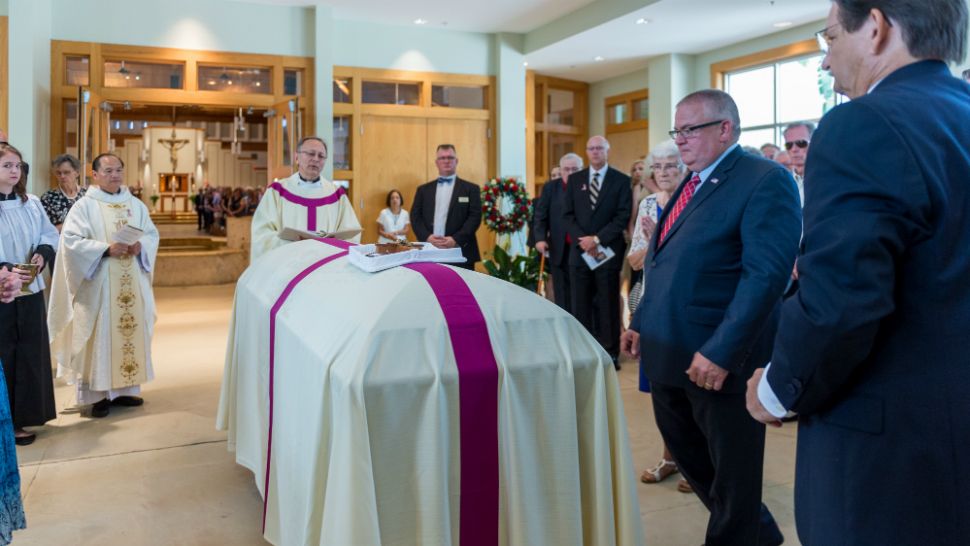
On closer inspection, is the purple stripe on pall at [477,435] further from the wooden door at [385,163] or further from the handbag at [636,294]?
the wooden door at [385,163]

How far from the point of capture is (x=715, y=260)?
224 cm

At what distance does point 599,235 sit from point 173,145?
18466 mm

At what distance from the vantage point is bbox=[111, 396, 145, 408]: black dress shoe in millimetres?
4770

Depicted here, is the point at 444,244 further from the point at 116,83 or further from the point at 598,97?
the point at 598,97

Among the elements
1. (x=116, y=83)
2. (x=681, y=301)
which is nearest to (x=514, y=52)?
(x=116, y=83)

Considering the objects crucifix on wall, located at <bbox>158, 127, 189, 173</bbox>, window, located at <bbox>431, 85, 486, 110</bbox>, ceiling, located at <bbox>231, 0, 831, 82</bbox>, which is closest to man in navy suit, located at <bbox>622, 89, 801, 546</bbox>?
ceiling, located at <bbox>231, 0, 831, 82</bbox>

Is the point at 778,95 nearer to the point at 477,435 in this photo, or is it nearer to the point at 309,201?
the point at 309,201

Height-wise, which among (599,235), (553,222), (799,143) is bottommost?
(599,235)

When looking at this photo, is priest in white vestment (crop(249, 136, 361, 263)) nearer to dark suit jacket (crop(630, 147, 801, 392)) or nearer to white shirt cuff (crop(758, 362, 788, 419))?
dark suit jacket (crop(630, 147, 801, 392))

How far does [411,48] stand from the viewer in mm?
10445

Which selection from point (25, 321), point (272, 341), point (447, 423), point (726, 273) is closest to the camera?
point (447, 423)

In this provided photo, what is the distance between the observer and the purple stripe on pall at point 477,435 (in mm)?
1973

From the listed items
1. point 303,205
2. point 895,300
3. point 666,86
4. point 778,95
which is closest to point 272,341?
point 895,300

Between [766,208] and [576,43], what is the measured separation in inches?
342
